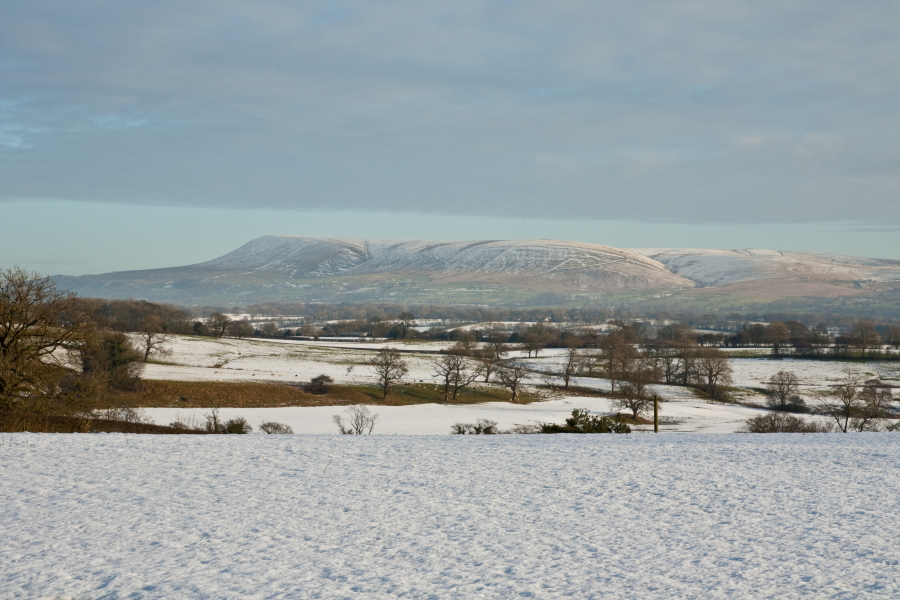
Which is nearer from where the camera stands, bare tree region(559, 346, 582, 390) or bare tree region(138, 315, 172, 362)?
bare tree region(138, 315, 172, 362)

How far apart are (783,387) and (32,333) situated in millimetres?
71867

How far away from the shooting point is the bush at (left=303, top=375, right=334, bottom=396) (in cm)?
6612

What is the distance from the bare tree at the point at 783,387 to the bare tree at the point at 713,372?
16.2ft

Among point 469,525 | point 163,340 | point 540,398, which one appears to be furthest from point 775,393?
point 469,525

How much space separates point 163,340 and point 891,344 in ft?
392

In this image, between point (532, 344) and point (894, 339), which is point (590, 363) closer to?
point (532, 344)

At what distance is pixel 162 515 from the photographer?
36.8ft

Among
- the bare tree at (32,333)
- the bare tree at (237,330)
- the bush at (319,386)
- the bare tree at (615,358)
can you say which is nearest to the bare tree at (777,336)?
the bare tree at (615,358)

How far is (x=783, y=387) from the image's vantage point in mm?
76312

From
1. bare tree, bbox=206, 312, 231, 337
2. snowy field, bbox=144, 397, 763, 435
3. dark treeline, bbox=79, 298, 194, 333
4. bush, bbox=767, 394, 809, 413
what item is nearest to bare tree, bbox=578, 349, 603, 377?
snowy field, bbox=144, 397, 763, 435

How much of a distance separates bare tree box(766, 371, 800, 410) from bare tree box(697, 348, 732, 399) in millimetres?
4940

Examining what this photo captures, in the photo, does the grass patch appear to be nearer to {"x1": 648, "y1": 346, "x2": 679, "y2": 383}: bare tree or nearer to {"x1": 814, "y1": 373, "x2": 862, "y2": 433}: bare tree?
{"x1": 814, "y1": 373, "x2": 862, "y2": 433}: bare tree

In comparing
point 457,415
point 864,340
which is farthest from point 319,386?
point 864,340

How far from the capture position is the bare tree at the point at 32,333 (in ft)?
90.0
